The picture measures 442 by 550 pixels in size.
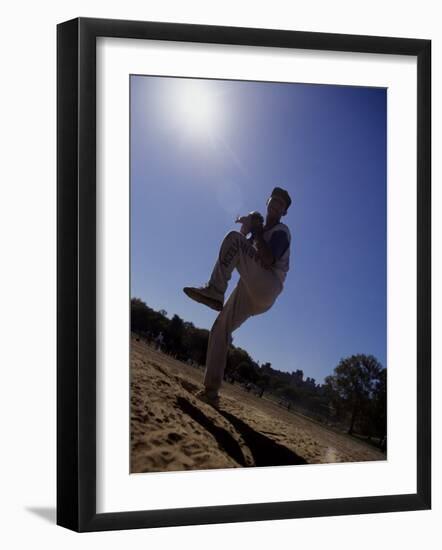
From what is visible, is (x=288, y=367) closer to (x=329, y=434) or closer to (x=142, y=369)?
(x=329, y=434)

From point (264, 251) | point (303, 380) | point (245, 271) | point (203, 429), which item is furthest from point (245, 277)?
point (203, 429)

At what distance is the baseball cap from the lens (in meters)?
5.44

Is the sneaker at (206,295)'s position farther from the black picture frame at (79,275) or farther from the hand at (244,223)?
the black picture frame at (79,275)

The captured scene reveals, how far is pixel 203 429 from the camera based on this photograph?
17.3 ft

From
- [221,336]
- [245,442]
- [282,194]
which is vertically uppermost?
[282,194]

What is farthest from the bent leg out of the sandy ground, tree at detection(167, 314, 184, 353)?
the sandy ground

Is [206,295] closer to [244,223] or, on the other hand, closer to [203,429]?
[244,223]

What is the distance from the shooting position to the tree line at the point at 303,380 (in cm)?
525

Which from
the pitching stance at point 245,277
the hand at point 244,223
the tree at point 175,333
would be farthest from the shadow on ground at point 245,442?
the hand at point 244,223

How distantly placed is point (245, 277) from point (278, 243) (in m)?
0.25

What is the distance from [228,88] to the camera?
5348mm

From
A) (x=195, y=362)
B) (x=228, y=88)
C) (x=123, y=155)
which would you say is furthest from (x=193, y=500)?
(x=228, y=88)

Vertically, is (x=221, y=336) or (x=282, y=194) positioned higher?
(x=282, y=194)

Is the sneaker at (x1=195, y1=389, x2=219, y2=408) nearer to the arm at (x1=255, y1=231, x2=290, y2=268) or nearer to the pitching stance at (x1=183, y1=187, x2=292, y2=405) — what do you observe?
the pitching stance at (x1=183, y1=187, x2=292, y2=405)
